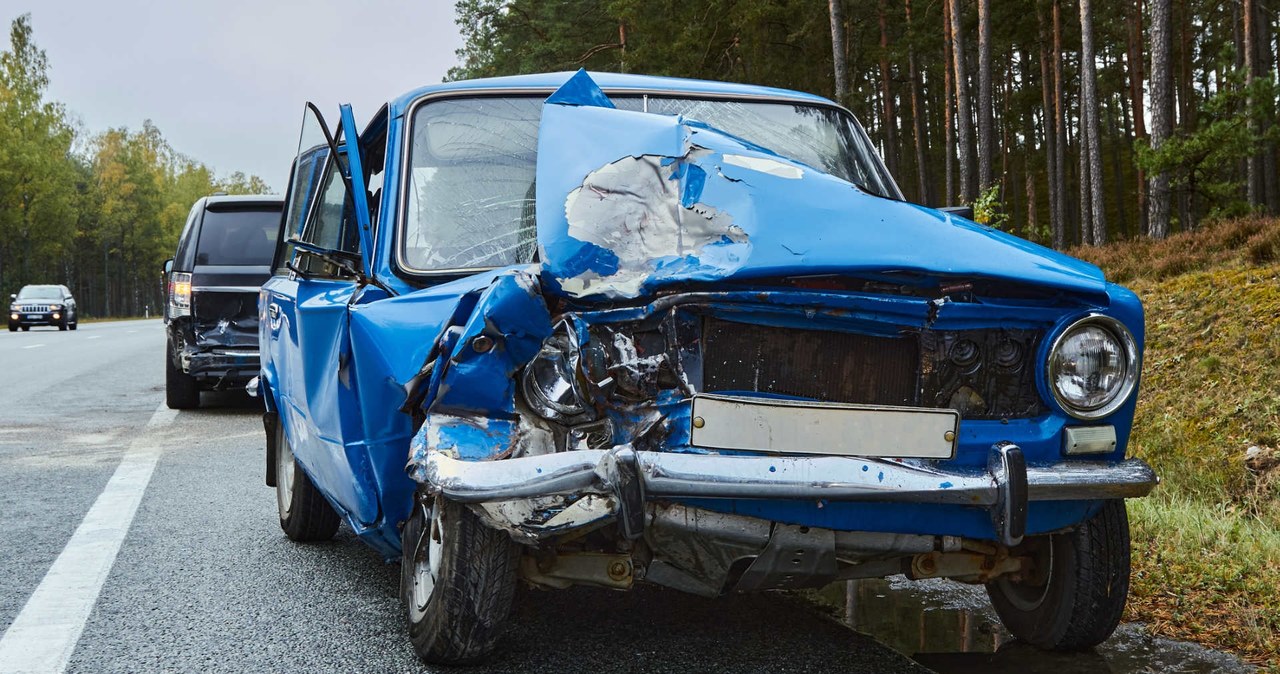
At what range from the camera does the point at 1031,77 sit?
1845 inches

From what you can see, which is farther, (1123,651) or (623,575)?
(1123,651)

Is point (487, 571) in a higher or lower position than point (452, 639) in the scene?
higher

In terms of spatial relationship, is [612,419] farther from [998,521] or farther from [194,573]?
[194,573]

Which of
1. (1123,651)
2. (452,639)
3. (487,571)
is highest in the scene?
(487,571)

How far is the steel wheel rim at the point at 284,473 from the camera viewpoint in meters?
5.47

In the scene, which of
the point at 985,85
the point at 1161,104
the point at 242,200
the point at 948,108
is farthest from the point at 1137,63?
the point at 242,200

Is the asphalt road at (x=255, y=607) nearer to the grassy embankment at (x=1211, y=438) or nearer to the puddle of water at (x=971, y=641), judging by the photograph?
the puddle of water at (x=971, y=641)

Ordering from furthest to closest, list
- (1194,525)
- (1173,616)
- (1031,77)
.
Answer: (1031,77)
(1194,525)
(1173,616)

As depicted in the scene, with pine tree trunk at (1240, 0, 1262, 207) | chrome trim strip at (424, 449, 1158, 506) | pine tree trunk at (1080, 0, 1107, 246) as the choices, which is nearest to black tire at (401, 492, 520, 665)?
chrome trim strip at (424, 449, 1158, 506)

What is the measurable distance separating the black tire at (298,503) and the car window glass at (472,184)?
160 cm

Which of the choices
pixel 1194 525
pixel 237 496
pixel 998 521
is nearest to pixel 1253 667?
pixel 998 521

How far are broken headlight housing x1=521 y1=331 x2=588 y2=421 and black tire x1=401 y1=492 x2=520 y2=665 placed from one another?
354 mm

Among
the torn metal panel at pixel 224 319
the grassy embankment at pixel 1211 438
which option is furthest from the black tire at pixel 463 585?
the torn metal panel at pixel 224 319

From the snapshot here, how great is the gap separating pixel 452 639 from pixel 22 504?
4253 mm
